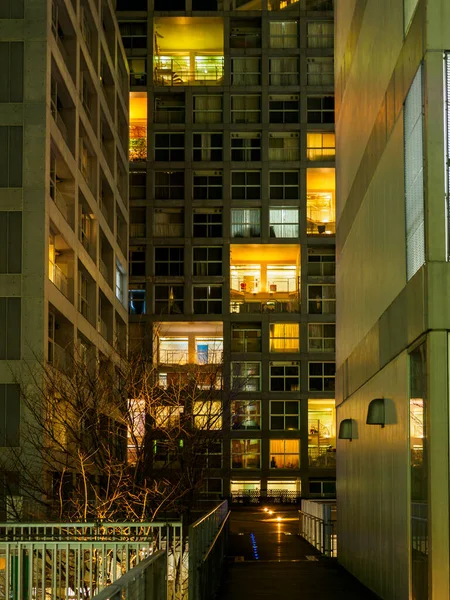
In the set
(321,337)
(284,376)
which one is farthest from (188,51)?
(284,376)

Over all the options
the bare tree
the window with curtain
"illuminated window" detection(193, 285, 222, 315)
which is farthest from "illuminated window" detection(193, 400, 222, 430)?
the window with curtain

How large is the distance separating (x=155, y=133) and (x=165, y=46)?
7.51 m

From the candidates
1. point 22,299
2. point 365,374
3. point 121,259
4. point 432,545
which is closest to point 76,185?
A: point 22,299

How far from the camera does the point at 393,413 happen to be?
17.3 metres

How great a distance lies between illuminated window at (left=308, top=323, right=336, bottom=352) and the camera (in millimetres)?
76062

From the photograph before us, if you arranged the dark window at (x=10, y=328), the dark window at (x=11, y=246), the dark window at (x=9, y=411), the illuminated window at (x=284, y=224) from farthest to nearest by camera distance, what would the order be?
1. the illuminated window at (x=284, y=224)
2. the dark window at (x=11, y=246)
3. the dark window at (x=10, y=328)
4. the dark window at (x=9, y=411)

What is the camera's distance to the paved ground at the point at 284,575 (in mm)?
20484

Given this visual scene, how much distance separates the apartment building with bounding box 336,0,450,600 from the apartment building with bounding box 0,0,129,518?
47.2 feet

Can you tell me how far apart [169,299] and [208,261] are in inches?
157

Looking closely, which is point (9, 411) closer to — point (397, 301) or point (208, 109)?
point (397, 301)

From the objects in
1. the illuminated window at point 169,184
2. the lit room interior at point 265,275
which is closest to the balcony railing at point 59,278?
the lit room interior at point 265,275

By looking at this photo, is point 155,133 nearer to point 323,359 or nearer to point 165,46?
point 165,46

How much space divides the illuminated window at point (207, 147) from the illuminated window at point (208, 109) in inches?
47.8

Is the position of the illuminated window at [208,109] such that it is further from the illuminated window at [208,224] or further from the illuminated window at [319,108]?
the illuminated window at [208,224]
